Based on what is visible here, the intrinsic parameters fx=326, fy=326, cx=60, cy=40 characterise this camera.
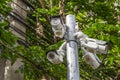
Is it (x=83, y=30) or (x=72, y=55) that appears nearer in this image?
(x=72, y=55)

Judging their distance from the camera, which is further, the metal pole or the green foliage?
the green foliage

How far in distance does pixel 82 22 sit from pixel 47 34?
3.32 ft

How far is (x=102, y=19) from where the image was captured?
8719 millimetres

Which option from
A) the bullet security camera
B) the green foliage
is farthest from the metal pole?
the green foliage

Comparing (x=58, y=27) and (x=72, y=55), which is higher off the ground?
(x=58, y=27)

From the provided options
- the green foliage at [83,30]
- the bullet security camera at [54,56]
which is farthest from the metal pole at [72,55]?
the green foliage at [83,30]

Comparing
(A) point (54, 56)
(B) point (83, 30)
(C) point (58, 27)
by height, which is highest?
(B) point (83, 30)

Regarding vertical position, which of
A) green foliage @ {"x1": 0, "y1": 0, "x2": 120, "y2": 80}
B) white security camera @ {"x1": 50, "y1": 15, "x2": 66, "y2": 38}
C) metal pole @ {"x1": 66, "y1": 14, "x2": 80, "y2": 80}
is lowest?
metal pole @ {"x1": 66, "y1": 14, "x2": 80, "y2": 80}

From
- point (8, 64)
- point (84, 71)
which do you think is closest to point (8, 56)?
point (8, 64)

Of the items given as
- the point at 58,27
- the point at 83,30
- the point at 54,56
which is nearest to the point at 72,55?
the point at 54,56

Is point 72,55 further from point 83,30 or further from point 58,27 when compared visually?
point 83,30

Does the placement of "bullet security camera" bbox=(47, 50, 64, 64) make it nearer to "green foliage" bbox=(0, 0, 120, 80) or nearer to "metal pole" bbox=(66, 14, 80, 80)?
"metal pole" bbox=(66, 14, 80, 80)

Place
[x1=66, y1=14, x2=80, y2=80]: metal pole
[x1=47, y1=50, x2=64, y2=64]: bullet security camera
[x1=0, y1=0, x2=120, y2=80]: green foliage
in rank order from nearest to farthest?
[x1=66, y1=14, x2=80, y2=80]: metal pole → [x1=47, y1=50, x2=64, y2=64]: bullet security camera → [x1=0, y1=0, x2=120, y2=80]: green foliage

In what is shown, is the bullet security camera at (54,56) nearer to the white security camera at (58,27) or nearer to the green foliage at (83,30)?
the white security camera at (58,27)
